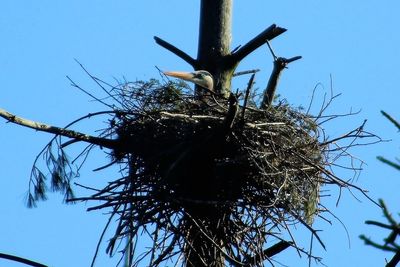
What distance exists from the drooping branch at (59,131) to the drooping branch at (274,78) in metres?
1.37

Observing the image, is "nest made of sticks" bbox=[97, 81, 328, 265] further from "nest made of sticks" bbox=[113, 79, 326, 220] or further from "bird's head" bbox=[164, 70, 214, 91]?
"bird's head" bbox=[164, 70, 214, 91]

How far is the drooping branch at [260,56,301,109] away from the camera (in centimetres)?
707

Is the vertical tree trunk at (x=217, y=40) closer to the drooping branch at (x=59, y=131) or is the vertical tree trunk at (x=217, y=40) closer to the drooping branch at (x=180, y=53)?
the drooping branch at (x=180, y=53)

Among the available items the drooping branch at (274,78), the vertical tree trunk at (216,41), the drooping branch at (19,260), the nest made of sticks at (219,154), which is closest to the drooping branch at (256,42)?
the vertical tree trunk at (216,41)

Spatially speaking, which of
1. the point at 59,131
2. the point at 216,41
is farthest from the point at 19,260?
the point at 216,41

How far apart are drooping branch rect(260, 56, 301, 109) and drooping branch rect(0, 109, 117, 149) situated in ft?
4.50

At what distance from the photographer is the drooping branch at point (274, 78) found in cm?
707

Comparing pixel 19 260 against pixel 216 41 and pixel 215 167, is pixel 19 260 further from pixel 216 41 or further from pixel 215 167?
pixel 216 41

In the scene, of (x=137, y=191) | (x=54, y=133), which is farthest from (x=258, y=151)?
(x=54, y=133)

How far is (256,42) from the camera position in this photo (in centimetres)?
709

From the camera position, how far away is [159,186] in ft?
20.7

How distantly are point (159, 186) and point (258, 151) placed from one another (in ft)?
2.55

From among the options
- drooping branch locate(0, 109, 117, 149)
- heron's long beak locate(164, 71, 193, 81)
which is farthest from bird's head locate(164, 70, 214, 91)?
drooping branch locate(0, 109, 117, 149)

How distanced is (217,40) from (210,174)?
138 cm
